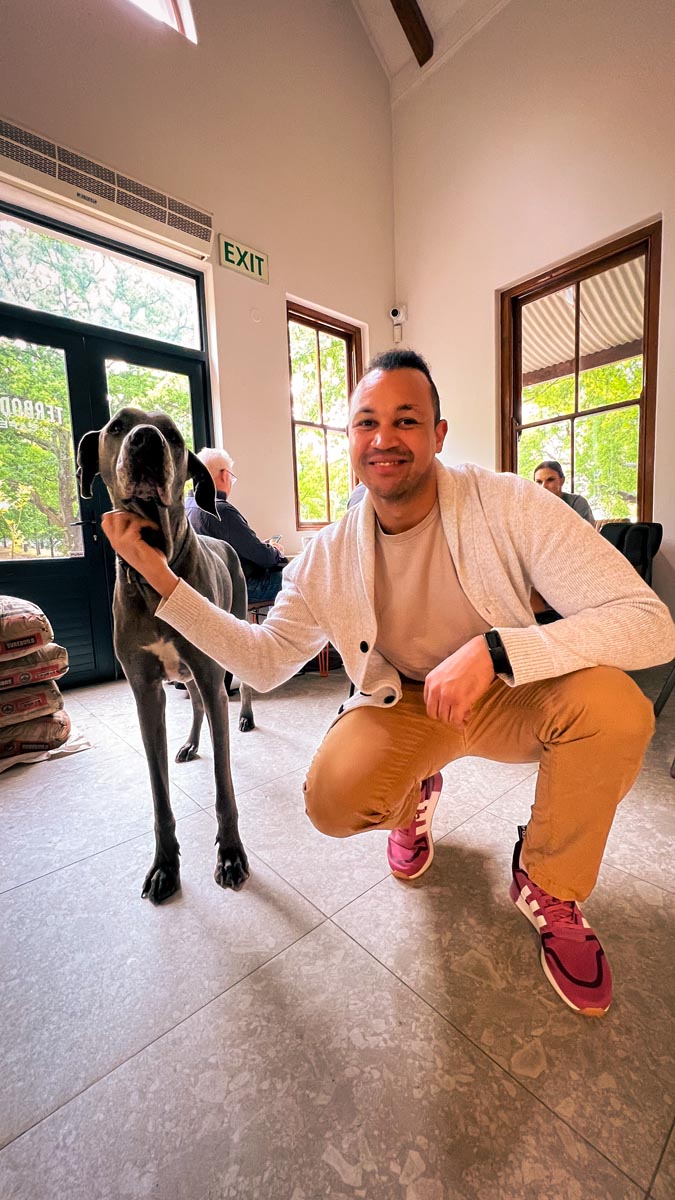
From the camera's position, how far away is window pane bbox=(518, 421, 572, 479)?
3807mm

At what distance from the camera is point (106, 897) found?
1164 mm

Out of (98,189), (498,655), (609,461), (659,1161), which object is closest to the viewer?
(659,1161)

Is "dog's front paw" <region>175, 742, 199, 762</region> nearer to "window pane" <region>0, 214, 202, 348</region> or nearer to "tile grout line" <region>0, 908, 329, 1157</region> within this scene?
"tile grout line" <region>0, 908, 329, 1157</region>

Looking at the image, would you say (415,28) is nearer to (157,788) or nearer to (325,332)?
(325,332)

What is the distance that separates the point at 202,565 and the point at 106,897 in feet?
2.79

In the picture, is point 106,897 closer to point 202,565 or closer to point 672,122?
point 202,565

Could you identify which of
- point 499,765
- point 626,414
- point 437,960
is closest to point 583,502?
point 626,414

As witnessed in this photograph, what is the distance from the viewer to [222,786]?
4.07ft

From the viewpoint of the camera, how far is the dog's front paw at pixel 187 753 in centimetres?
189

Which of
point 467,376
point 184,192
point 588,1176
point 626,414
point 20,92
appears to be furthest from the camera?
point 467,376

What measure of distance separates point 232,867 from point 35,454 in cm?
266

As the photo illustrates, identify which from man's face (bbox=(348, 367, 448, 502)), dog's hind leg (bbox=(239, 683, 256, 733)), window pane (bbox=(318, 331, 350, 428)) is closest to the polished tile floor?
dog's hind leg (bbox=(239, 683, 256, 733))

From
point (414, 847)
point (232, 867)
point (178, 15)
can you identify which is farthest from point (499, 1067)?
point (178, 15)

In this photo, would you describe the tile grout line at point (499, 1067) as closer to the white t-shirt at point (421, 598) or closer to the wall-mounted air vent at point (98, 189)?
the white t-shirt at point (421, 598)
